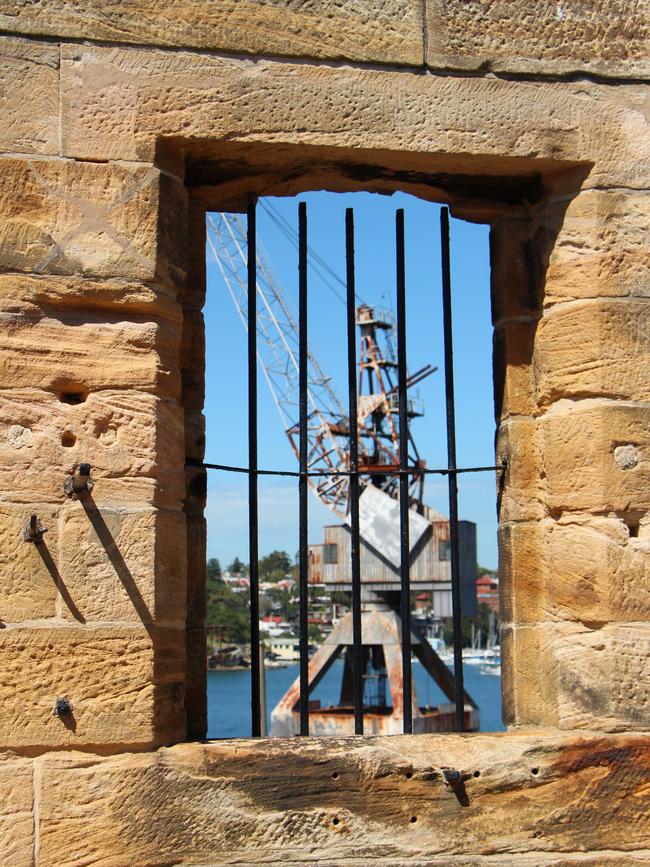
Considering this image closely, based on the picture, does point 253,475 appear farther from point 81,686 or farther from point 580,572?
point 580,572

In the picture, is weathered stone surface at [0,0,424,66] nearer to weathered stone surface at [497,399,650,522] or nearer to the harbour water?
weathered stone surface at [497,399,650,522]

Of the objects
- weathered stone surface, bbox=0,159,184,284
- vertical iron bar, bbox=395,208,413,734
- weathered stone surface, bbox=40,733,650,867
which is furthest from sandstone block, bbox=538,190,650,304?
weathered stone surface, bbox=40,733,650,867

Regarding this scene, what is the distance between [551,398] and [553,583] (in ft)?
2.08

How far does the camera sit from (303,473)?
371 centimetres

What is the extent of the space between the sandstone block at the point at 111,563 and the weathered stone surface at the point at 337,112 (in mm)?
1140

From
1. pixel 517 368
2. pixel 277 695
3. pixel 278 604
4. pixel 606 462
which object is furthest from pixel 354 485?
pixel 277 695

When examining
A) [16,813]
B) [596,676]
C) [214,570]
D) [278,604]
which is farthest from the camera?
[278,604]

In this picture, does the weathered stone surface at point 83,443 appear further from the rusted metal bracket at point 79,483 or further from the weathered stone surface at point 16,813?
the weathered stone surface at point 16,813

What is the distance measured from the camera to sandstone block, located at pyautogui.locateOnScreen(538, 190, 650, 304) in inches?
143

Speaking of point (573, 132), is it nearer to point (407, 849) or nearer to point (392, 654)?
point (407, 849)

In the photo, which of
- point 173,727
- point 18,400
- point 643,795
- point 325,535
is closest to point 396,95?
point 18,400

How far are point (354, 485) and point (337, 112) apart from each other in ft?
4.10

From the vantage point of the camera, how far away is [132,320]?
11.2 ft

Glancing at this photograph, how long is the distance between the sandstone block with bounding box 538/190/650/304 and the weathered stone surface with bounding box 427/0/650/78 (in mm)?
454
